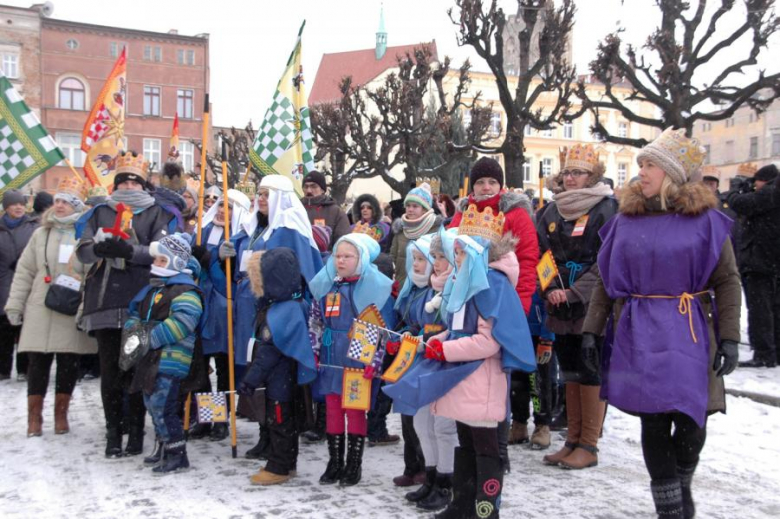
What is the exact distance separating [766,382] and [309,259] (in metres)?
4.80

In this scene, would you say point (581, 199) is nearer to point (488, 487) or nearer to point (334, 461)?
point (488, 487)

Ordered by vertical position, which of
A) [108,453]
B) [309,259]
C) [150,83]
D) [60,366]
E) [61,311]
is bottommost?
[108,453]


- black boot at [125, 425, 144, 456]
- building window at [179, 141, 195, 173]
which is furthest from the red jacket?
building window at [179, 141, 195, 173]

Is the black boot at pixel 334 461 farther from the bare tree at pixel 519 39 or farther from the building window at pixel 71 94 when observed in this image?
the building window at pixel 71 94

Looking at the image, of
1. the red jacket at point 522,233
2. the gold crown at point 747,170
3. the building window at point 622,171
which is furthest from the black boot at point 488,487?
the building window at point 622,171

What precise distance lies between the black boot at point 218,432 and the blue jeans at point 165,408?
3.42 ft

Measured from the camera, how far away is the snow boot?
5258mm

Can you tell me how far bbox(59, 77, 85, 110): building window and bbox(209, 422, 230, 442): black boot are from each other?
44960 millimetres

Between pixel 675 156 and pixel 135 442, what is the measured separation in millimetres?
4338

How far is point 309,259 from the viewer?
5934 millimetres

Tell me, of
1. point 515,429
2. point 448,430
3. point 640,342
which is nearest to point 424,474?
point 448,430

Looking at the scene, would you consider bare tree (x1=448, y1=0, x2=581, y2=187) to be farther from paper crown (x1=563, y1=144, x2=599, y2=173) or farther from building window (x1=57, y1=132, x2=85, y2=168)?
building window (x1=57, y1=132, x2=85, y2=168)

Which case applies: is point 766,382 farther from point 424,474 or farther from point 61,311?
point 61,311

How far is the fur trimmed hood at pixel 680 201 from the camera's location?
378 cm
